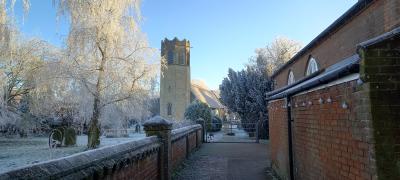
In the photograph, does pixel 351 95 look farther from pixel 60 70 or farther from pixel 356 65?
pixel 60 70

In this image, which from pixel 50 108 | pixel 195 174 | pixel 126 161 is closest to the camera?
pixel 126 161

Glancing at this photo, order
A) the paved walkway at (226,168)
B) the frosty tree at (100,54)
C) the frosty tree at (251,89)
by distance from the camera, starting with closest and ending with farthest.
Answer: the paved walkway at (226,168) < the frosty tree at (100,54) < the frosty tree at (251,89)

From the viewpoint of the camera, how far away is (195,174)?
10.9m

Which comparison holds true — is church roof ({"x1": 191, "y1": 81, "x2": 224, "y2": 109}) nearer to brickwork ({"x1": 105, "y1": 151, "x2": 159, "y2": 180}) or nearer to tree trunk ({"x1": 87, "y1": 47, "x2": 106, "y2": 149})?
tree trunk ({"x1": 87, "y1": 47, "x2": 106, "y2": 149})

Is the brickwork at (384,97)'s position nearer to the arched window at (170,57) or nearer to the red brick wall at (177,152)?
the red brick wall at (177,152)

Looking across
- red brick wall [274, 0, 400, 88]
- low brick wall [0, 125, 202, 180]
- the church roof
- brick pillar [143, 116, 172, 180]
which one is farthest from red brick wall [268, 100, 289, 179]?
the church roof

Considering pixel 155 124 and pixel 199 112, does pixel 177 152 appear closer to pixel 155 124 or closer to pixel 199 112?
pixel 155 124

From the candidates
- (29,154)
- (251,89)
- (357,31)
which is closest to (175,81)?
A: (251,89)

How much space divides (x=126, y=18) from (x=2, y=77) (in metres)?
6.74

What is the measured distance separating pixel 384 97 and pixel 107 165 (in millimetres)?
3156

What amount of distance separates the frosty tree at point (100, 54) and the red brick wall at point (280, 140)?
1004 cm

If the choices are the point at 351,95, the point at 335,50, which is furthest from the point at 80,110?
the point at 351,95

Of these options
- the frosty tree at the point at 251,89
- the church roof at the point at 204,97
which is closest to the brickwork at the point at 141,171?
the frosty tree at the point at 251,89

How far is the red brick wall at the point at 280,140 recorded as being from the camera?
27.5 feet
